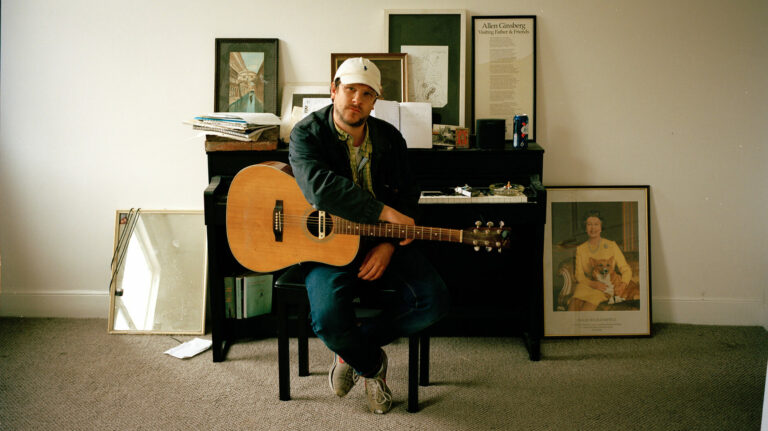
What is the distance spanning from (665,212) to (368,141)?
5.90ft

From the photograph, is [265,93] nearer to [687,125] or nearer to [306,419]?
[306,419]

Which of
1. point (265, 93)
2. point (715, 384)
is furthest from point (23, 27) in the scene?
point (715, 384)

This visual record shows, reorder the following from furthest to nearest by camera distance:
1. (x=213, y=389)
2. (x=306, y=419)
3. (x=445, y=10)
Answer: (x=445, y=10), (x=213, y=389), (x=306, y=419)

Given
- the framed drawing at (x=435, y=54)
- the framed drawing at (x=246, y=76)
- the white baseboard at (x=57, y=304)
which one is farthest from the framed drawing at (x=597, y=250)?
the white baseboard at (x=57, y=304)

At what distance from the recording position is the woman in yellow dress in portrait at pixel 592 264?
2949 mm

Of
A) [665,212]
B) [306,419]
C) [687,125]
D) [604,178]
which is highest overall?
[687,125]

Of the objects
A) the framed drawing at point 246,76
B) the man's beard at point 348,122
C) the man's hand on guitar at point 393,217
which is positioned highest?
the framed drawing at point 246,76

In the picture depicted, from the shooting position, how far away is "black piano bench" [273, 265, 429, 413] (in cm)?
216

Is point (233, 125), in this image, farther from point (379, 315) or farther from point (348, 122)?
point (379, 315)

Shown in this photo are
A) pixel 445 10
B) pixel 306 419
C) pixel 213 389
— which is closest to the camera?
pixel 306 419

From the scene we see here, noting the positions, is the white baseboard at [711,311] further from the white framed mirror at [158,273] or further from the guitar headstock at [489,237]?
the white framed mirror at [158,273]

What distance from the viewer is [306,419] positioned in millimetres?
2135

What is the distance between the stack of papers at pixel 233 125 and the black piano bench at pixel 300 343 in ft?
2.22

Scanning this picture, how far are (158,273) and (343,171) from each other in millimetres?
1418
